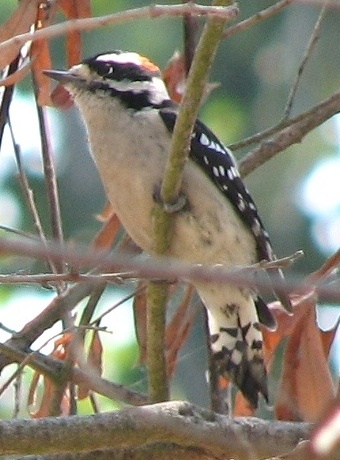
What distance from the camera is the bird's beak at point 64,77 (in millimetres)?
3523

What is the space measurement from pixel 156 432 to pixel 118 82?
5.55 feet

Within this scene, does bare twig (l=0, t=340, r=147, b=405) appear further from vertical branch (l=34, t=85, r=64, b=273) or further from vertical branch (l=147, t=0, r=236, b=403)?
vertical branch (l=34, t=85, r=64, b=273)

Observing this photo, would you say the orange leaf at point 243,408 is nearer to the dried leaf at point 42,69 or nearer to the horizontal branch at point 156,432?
the horizontal branch at point 156,432

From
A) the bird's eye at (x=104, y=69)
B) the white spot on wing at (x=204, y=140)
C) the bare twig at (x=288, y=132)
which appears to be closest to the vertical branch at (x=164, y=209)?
the bare twig at (x=288, y=132)

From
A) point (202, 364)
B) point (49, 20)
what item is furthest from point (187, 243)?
point (202, 364)

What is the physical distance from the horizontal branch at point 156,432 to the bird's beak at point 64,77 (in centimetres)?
128

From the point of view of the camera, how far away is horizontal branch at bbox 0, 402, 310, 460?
240 cm

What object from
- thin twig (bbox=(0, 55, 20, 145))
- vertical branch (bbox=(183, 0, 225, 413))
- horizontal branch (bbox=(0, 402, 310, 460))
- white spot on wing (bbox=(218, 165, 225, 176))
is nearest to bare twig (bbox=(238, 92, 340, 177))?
white spot on wing (bbox=(218, 165, 225, 176))

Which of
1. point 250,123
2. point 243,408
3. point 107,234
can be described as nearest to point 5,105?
point 107,234

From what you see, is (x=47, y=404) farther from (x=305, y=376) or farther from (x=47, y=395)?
(x=305, y=376)

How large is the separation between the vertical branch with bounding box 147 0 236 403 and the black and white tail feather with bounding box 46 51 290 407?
56 centimetres

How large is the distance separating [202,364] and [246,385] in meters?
7.90

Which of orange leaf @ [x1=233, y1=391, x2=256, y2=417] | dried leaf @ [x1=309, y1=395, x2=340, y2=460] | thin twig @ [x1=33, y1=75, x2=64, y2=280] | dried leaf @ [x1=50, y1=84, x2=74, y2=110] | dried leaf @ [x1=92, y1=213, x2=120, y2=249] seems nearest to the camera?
dried leaf @ [x1=309, y1=395, x2=340, y2=460]

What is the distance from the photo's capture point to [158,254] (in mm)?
2969
